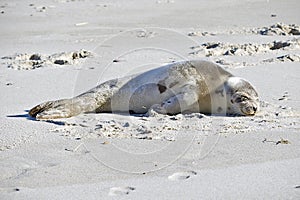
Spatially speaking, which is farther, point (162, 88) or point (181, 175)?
point (162, 88)

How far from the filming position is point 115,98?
16.1ft

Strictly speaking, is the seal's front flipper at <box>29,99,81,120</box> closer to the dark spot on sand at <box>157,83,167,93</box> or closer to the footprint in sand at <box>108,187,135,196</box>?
the dark spot on sand at <box>157,83,167,93</box>

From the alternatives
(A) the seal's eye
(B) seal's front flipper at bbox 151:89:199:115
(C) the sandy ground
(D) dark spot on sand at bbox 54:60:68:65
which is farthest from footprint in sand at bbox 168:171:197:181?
(D) dark spot on sand at bbox 54:60:68:65

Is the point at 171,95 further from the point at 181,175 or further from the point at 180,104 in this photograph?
the point at 181,175

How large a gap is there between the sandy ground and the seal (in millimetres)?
140

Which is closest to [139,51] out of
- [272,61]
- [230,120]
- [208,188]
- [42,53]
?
[42,53]

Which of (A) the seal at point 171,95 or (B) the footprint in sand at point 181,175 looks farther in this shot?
(A) the seal at point 171,95

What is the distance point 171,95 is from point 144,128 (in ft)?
2.26

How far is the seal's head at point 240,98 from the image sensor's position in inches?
180

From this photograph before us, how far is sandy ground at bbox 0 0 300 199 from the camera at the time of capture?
3117mm

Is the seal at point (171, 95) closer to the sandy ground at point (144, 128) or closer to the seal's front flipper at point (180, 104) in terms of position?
the seal's front flipper at point (180, 104)

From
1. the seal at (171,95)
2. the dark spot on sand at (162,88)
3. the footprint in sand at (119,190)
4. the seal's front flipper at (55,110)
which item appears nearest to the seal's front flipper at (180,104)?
the seal at (171,95)

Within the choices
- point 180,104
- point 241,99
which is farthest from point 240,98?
point 180,104

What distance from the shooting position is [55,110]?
4.60 m
